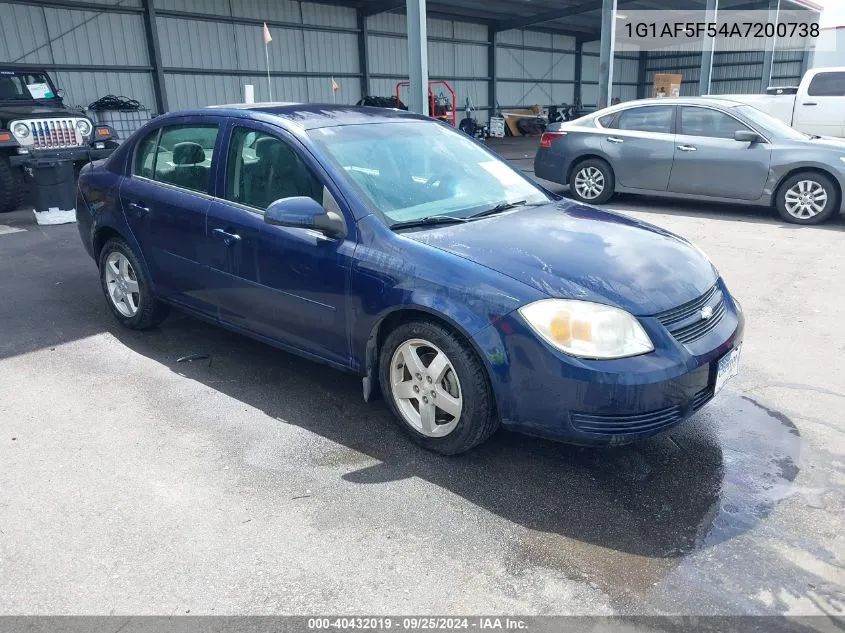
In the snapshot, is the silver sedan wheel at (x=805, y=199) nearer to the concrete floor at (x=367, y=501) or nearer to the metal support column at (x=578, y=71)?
the concrete floor at (x=367, y=501)

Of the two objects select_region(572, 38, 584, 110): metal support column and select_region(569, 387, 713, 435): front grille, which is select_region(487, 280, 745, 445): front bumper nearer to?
select_region(569, 387, 713, 435): front grille

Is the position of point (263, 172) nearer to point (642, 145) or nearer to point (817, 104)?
point (642, 145)

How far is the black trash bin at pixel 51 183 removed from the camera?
8.75 meters

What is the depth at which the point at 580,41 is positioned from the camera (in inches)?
1328

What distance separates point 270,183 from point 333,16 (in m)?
20.9

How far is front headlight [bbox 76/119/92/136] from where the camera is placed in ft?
32.8

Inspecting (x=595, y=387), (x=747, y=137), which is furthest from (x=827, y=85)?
(x=595, y=387)

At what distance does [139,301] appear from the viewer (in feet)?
15.3

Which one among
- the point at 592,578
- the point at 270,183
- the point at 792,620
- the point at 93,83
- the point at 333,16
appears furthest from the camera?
the point at 333,16

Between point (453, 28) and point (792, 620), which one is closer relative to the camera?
point (792, 620)

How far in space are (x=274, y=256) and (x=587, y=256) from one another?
63.9 inches

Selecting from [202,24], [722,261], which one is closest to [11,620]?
[722,261]

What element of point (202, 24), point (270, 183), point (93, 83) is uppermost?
point (202, 24)

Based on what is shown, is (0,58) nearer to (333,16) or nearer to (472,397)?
(333,16)
